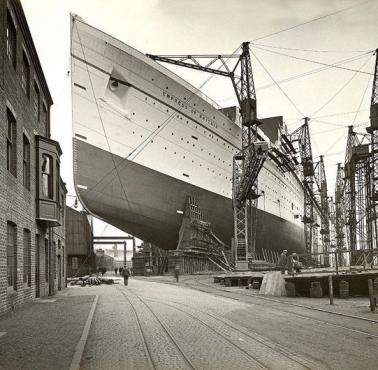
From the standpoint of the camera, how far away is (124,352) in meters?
6.66

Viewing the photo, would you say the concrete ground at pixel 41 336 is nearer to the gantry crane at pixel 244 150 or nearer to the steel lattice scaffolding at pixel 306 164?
the gantry crane at pixel 244 150

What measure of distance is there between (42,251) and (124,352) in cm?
1128

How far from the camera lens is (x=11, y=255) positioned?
12391 mm

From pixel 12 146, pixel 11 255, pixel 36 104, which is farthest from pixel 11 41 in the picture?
pixel 11 255

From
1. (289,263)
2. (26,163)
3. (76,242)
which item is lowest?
(289,263)

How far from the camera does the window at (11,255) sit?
480 inches

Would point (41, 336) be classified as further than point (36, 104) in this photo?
No

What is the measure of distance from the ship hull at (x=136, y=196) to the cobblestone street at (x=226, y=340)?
1447 cm

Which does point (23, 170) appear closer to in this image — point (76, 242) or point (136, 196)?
point (136, 196)

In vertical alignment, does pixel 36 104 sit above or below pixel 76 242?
above

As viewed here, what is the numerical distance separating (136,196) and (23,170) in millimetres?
13347

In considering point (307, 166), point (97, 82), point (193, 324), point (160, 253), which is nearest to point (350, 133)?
point (307, 166)

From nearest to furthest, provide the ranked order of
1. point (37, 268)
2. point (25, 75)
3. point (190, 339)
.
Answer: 1. point (190, 339)
2. point (25, 75)
3. point (37, 268)

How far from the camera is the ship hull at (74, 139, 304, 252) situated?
25997 millimetres
